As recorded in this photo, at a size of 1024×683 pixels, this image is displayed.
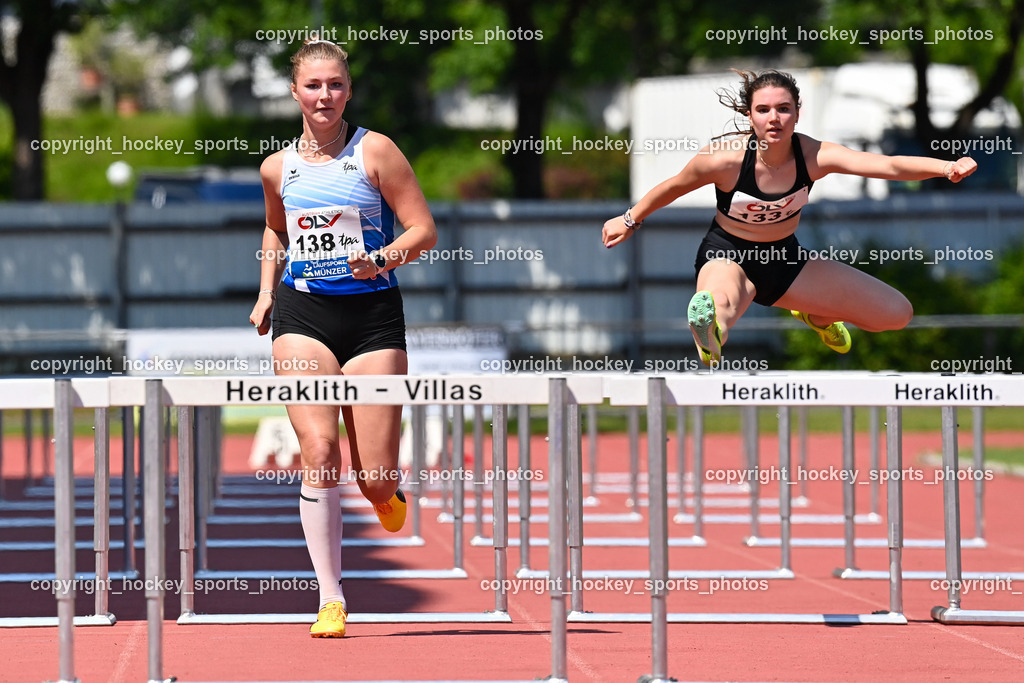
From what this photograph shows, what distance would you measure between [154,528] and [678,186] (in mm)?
2600

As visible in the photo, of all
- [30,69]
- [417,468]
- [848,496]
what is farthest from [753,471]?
[30,69]

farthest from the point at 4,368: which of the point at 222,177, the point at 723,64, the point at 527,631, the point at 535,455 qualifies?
the point at 723,64

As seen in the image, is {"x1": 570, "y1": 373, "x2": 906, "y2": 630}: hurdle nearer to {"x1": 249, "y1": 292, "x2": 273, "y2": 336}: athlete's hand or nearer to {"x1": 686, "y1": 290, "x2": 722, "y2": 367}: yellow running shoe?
{"x1": 686, "y1": 290, "x2": 722, "y2": 367}: yellow running shoe

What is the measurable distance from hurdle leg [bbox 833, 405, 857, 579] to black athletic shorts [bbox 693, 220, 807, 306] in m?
1.55

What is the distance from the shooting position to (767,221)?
637 cm

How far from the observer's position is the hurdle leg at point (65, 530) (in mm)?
4973

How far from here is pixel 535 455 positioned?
16031 mm

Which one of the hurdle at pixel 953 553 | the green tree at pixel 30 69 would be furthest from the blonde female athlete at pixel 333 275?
the green tree at pixel 30 69

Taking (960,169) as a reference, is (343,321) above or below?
below

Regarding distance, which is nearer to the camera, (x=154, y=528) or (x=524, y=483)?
(x=154, y=528)

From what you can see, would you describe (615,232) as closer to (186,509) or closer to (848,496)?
(186,509)

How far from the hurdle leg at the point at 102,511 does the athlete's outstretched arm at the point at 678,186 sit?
7.48 feet

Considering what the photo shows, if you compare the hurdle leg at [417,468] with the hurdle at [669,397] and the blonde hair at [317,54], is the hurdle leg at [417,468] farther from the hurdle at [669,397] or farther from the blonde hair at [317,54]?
the hurdle at [669,397]

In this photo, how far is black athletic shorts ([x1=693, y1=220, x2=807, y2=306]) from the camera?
21.2ft
